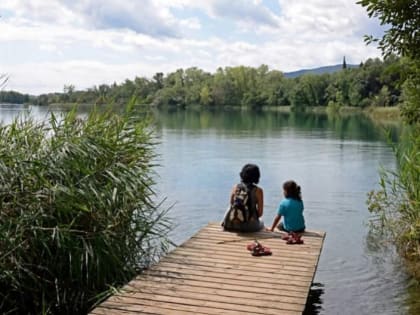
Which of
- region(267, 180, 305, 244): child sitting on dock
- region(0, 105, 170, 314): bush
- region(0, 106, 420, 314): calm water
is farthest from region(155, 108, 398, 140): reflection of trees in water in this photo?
region(0, 105, 170, 314): bush

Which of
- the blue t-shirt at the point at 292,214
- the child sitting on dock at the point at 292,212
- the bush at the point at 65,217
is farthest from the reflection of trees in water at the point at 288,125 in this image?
the bush at the point at 65,217

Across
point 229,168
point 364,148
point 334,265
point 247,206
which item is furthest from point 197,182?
point 364,148

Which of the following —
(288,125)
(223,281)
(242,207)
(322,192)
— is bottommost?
(322,192)

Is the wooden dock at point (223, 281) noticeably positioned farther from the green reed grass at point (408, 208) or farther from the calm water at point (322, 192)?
the green reed grass at point (408, 208)

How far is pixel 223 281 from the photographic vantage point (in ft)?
17.8

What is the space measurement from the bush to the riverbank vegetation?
3163 mm

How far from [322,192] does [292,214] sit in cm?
854

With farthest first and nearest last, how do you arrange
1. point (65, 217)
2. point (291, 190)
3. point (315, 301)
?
1. point (291, 190)
2. point (315, 301)
3. point (65, 217)

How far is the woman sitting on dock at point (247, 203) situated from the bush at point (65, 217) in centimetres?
131

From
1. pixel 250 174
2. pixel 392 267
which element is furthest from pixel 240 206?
pixel 392 267

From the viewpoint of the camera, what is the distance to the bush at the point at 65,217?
5.34 m

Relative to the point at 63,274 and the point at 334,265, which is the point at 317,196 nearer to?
the point at 334,265

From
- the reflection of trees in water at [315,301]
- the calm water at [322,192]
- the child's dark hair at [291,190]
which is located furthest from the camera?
the child's dark hair at [291,190]

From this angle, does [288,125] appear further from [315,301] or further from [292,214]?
[315,301]
